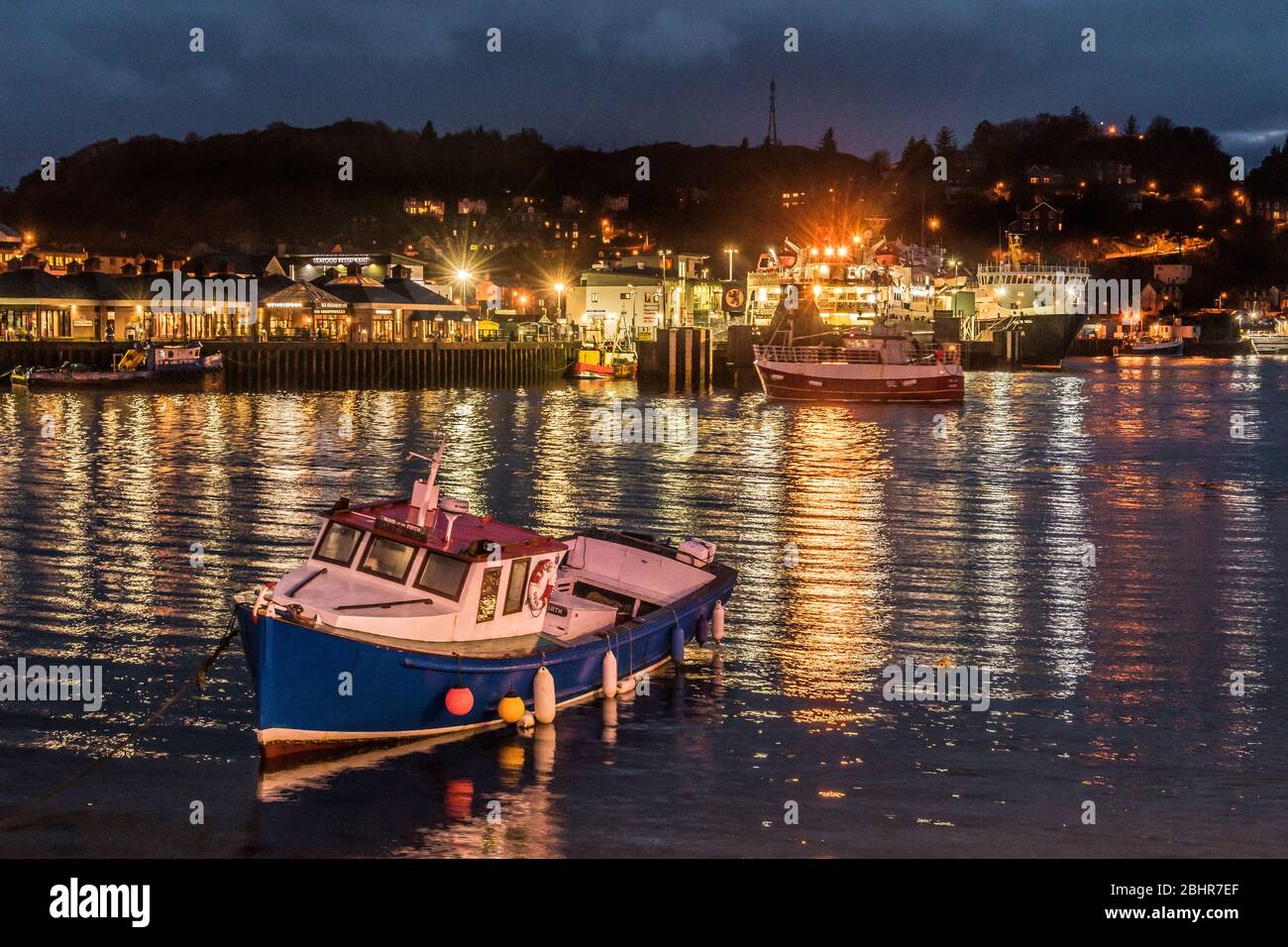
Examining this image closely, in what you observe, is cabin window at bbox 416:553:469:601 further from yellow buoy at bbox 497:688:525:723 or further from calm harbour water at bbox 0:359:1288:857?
calm harbour water at bbox 0:359:1288:857

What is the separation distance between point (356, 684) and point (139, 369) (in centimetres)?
7527

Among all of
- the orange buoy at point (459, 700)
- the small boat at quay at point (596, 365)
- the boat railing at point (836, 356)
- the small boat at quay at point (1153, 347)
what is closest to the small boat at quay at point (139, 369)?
the small boat at quay at point (596, 365)

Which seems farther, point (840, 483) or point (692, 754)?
point (840, 483)

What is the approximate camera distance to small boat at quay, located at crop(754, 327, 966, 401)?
8331 cm

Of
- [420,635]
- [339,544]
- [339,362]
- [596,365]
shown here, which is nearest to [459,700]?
[420,635]

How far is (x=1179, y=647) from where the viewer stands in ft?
72.8

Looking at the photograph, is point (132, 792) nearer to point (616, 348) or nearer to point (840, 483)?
point (840, 483)

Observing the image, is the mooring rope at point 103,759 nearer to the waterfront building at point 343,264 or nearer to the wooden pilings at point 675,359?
the wooden pilings at point 675,359

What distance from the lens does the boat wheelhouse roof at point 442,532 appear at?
16844mm

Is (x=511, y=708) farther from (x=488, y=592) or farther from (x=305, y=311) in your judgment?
(x=305, y=311)

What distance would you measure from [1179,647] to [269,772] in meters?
13.7

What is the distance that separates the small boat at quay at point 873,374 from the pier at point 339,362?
18.6 m
